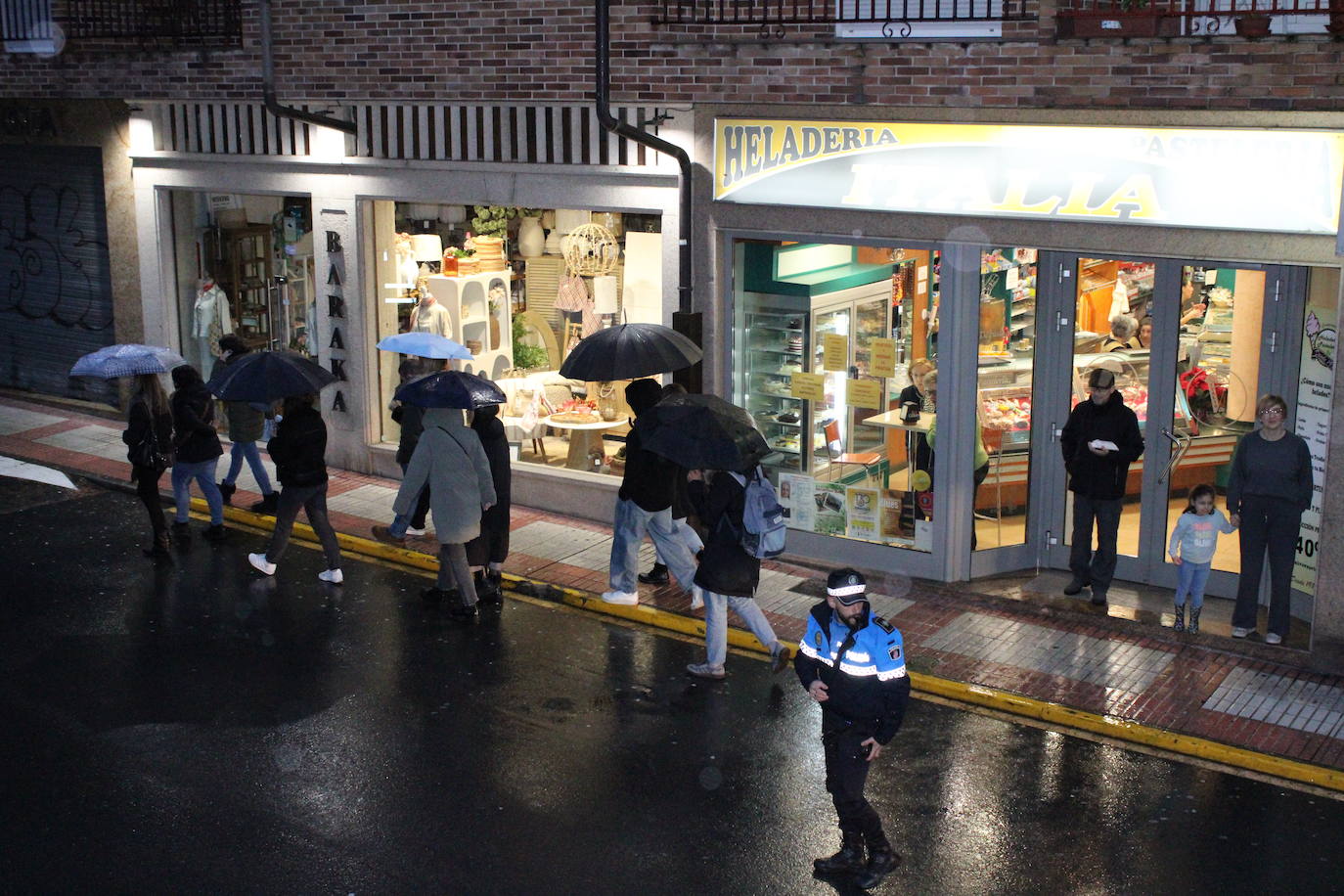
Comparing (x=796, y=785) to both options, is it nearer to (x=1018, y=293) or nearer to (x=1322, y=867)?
(x=1322, y=867)

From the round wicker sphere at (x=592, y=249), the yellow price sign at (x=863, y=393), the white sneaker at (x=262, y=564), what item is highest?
the round wicker sphere at (x=592, y=249)

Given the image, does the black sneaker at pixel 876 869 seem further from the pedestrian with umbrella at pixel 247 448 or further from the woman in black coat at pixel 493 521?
the pedestrian with umbrella at pixel 247 448

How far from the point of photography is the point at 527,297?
14.5 metres

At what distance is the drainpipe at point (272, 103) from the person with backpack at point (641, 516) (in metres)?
5.22

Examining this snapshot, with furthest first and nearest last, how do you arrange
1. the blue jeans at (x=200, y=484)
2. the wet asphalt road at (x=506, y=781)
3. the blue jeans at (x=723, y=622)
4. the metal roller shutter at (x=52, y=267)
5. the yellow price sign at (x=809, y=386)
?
the metal roller shutter at (x=52, y=267) < the blue jeans at (x=200, y=484) < the yellow price sign at (x=809, y=386) < the blue jeans at (x=723, y=622) < the wet asphalt road at (x=506, y=781)

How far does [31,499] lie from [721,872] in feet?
32.0

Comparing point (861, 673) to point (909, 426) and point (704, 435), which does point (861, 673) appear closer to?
point (704, 435)

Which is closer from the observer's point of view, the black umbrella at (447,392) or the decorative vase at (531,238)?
the black umbrella at (447,392)

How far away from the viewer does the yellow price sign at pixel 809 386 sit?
41.0 ft

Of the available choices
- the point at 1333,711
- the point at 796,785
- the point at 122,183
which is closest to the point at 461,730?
the point at 796,785

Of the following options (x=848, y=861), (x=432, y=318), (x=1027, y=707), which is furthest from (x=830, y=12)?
(x=848, y=861)

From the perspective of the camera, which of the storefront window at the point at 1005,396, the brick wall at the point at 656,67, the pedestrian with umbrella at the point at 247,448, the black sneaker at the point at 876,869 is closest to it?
the black sneaker at the point at 876,869

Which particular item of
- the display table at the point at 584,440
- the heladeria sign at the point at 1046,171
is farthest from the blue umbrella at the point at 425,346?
the heladeria sign at the point at 1046,171

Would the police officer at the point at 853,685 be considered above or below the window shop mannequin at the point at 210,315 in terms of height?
below
